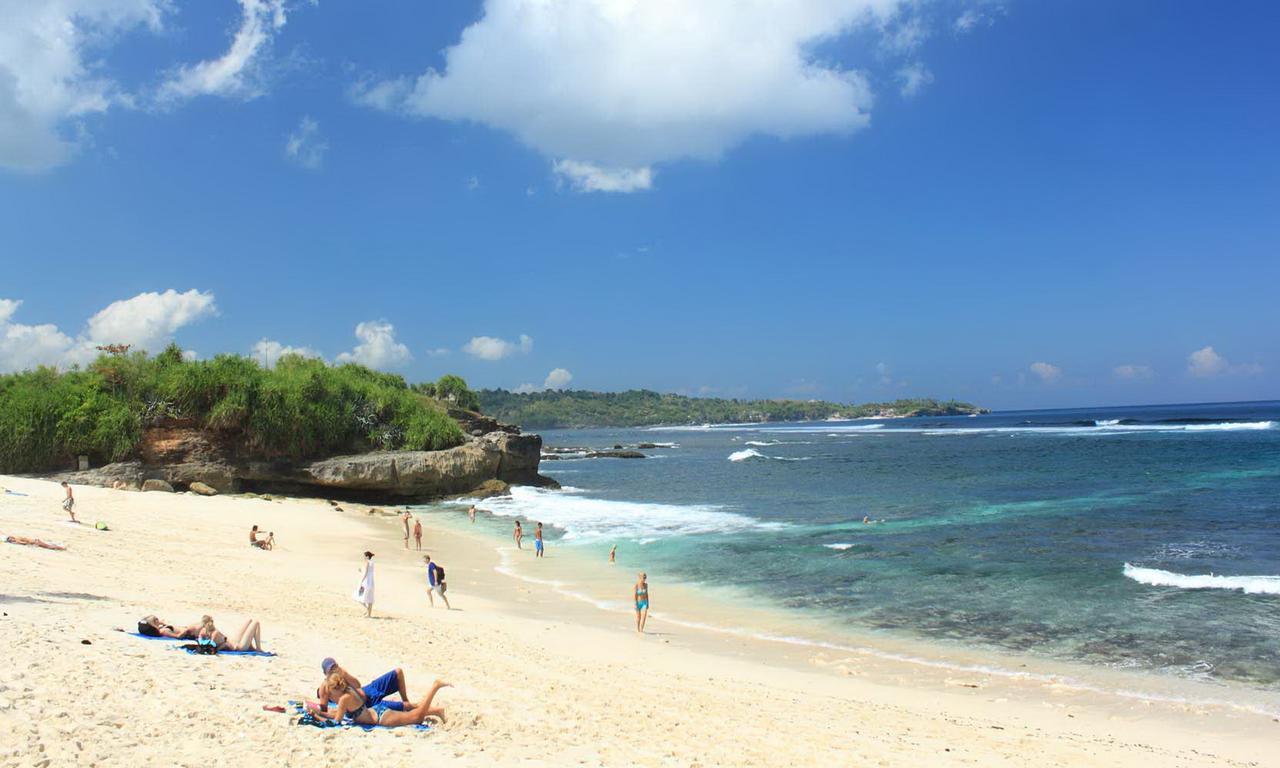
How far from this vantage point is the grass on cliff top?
33.1 m

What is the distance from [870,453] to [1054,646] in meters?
57.2

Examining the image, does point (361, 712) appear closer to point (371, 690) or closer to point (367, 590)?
point (371, 690)

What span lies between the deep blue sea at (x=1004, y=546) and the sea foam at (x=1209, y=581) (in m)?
0.06

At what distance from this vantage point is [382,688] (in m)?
8.15

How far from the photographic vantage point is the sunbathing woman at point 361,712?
753 centimetres

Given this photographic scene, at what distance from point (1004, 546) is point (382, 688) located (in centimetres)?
2001

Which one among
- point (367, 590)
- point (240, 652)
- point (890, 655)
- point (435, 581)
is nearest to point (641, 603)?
point (435, 581)

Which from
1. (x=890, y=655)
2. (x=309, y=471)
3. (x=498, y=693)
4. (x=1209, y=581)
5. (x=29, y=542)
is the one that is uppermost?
(x=29, y=542)

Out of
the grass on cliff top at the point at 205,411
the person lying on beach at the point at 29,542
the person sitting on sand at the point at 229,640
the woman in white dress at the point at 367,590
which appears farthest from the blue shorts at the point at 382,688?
the grass on cliff top at the point at 205,411

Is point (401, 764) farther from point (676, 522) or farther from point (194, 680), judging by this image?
point (676, 522)

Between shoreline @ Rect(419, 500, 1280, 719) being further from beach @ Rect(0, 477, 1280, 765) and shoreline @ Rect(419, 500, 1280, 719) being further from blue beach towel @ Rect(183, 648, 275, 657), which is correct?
blue beach towel @ Rect(183, 648, 275, 657)

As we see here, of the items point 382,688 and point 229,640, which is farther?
point 229,640

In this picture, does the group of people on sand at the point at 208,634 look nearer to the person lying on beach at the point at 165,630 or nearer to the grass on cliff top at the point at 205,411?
the person lying on beach at the point at 165,630

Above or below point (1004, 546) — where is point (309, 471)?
above
